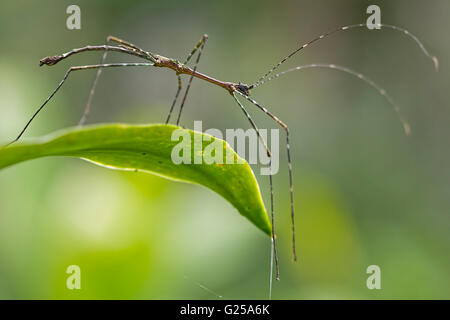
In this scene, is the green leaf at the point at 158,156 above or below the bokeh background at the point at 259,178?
below

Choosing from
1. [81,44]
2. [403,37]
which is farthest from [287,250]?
[81,44]

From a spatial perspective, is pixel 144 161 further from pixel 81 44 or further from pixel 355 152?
pixel 81 44

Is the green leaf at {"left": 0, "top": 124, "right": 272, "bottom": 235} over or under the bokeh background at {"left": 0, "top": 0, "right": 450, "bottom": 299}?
under

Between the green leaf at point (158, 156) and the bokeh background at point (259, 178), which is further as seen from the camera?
the bokeh background at point (259, 178)

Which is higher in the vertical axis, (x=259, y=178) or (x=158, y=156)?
(x=259, y=178)

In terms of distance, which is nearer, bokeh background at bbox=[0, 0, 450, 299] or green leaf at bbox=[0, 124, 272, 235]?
green leaf at bbox=[0, 124, 272, 235]
